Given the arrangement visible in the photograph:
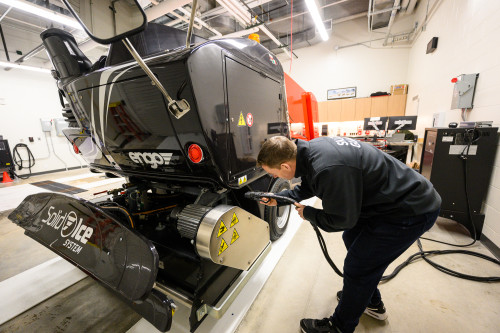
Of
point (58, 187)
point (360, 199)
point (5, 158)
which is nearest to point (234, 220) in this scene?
point (360, 199)

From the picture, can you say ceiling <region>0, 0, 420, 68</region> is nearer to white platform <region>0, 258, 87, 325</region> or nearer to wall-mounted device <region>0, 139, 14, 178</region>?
wall-mounted device <region>0, 139, 14, 178</region>

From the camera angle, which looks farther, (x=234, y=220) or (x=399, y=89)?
(x=399, y=89)

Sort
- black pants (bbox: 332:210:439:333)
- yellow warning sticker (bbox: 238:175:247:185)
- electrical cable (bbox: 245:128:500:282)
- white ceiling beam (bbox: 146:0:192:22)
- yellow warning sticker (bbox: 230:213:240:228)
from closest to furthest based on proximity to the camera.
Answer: black pants (bbox: 332:210:439:333), yellow warning sticker (bbox: 230:213:240:228), yellow warning sticker (bbox: 238:175:247:185), electrical cable (bbox: 245:128:500:282), white ceiling beam (bbox: 146:0:192:22)

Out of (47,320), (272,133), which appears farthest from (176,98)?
(47,320)

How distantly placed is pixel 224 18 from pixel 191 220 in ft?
21.2

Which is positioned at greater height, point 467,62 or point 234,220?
point 467,62

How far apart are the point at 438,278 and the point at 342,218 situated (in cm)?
166

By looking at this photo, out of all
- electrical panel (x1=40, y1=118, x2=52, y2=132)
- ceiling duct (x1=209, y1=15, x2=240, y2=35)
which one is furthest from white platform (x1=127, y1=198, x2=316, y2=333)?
electrical panel (x1=40, y1=118, x2=52, y2=132)

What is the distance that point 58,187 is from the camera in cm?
541

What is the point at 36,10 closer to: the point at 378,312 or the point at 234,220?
the point at 234,220

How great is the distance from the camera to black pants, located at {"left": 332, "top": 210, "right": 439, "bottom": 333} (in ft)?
3.83

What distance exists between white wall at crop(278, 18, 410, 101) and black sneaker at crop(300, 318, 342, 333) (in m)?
8.02

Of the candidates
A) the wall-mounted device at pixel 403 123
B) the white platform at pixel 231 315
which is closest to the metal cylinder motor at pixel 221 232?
the white platform at pixel 231 315

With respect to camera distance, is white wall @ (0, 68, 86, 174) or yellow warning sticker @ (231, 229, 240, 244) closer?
yellow warning sticker @ (231, 229, 240, 244)
